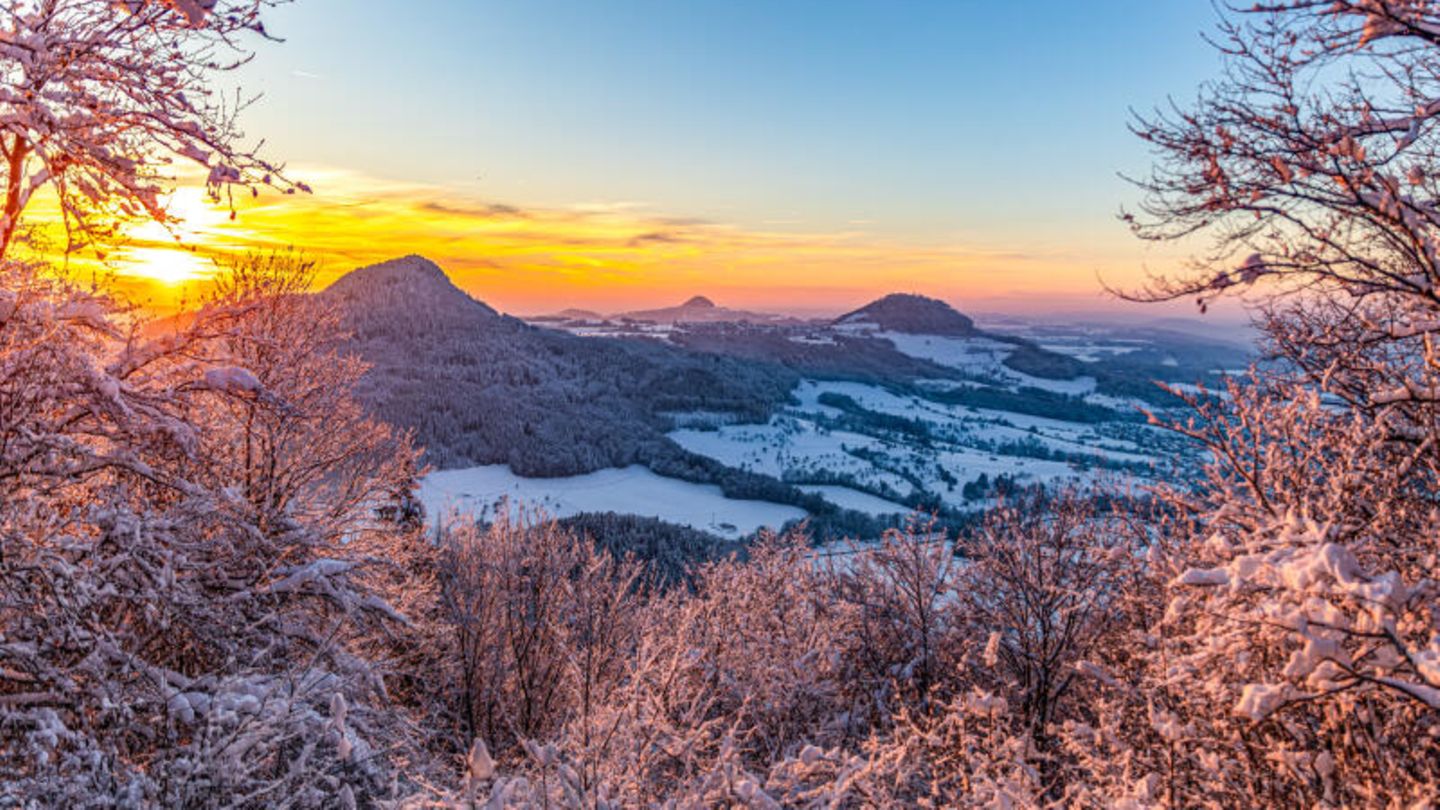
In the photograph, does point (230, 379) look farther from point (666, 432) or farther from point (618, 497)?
point (666, 432)

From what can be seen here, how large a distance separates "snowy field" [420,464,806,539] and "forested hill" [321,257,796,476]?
4127 millimetres

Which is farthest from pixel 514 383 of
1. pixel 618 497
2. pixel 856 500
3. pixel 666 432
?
pixel 856 500

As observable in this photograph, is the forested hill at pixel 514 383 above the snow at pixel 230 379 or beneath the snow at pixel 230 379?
beneath

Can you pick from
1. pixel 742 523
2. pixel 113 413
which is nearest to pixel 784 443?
pixel 742 523

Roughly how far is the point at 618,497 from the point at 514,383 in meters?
60.8

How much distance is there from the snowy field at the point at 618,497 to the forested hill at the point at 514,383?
4.13 metres

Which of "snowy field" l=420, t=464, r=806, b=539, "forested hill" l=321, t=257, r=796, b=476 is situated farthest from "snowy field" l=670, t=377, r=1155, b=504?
"snowy field" l=420, t=464, r=806, b=539

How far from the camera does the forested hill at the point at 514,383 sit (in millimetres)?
110250

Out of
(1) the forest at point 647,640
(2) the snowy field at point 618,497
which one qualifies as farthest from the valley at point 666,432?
(1) the forest at point 647,640

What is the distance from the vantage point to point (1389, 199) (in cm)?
461

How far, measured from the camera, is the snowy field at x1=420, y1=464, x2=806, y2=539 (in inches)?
3324

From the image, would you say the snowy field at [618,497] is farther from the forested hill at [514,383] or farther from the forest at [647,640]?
the forest at [647,640]

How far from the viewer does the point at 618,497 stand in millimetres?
95438

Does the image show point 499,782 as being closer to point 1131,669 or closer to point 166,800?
point 166,800
